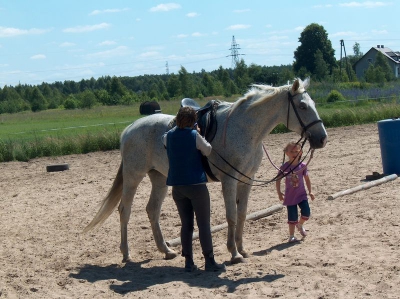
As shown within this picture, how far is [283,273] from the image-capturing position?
5.97m

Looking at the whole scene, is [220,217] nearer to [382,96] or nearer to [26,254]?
[26,254]

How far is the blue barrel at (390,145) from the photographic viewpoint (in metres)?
11.1

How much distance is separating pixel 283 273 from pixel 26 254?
3.29 meters

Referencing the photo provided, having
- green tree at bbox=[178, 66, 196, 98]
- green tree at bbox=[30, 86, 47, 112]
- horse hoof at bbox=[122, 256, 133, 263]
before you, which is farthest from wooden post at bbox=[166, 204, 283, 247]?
green tree at bbox=[30, 86, 47, 112]

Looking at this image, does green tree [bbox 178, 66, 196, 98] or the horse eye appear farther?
green tree [bbox 178, 66, 196, 98]

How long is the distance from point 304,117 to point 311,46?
67818 millimetres

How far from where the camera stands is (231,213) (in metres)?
6.54

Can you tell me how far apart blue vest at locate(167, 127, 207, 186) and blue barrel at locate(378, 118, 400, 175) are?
599 cm

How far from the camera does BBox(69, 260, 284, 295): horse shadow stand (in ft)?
19.1

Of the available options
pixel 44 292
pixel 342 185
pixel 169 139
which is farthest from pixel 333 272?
pixel 342 185

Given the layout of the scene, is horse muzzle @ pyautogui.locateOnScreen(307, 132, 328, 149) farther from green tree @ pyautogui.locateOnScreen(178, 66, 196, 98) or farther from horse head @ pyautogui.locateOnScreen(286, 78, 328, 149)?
green tree @ pyautogui.locateOnScreen(178, 66, 196, 98)

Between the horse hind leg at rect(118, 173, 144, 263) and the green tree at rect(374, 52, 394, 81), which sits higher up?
the green tree at rect(374, 52, 394, 81)

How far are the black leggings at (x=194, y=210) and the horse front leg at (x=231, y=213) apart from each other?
0.90ft

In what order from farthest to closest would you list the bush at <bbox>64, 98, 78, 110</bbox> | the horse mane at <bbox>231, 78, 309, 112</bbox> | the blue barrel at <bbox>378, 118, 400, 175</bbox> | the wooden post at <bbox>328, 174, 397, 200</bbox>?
1. the bush at <bbox>64, 98, 78, 110</bbox>
2. the blue barrel at <bbox>378, 118, 400, 175</bbox>
3. the wooden post at <bbox>328, 174, 397, 200</bbox>
4. the horse mane at <bbox>231, 78, 309, 112</bbox>
